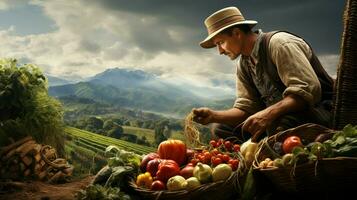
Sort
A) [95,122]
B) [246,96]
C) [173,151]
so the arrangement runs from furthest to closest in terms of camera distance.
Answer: [95,122]
[246,96]
[173,151]

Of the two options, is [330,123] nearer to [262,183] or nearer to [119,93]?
[262,183]

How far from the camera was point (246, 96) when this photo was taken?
6465 mm

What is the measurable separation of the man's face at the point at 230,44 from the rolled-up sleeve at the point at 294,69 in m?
0.47

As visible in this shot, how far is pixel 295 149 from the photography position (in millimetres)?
4082

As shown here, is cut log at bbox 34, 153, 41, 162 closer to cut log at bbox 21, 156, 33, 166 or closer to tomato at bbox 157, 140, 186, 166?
cut log at bbox 21, 156, 33, 166

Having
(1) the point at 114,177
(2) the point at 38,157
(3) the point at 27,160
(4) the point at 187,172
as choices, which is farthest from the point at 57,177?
(4) the point at 187,172

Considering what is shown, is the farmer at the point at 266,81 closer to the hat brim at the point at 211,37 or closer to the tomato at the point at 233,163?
the hat brim at the point at 211,37

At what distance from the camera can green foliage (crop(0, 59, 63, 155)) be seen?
738 centimetres

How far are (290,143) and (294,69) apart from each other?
108cm

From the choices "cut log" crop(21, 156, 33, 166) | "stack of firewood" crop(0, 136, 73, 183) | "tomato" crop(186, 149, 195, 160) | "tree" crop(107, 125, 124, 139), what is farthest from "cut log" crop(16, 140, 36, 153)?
"tree" crop(107, 125, 124, 139)

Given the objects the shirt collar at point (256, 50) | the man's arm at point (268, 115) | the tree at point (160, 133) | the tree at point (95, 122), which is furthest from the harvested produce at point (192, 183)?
the tree at point (95, 122)

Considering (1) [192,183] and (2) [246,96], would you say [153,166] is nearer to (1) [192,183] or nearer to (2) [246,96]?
(1) [192,183]

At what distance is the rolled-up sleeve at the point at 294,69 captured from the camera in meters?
5.18

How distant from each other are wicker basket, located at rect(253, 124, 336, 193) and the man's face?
4.68 ft
